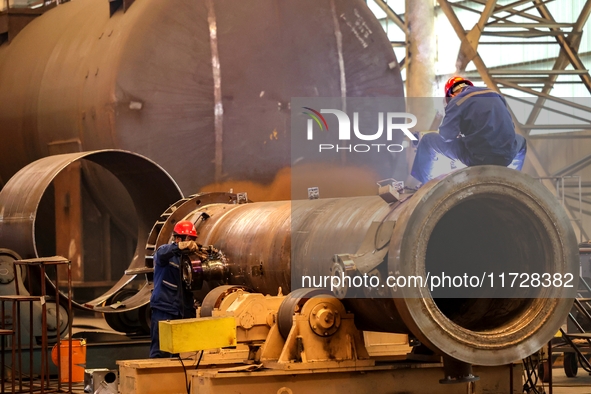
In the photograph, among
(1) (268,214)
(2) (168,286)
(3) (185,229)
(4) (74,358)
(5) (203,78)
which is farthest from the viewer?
(5) (203,78)

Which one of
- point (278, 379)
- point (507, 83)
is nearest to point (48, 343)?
point (278, 379)

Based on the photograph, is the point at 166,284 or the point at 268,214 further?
the point at 166,284

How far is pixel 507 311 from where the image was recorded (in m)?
4.78

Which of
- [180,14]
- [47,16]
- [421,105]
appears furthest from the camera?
[421,105]

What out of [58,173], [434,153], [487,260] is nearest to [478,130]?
[434,153]

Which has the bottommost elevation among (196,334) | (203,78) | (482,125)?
(196,334)

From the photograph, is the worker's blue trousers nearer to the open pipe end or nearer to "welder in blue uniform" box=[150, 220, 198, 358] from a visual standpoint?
the open pipe end

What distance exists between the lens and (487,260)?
4.98m

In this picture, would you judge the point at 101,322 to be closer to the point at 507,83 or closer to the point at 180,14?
the point at 180,14

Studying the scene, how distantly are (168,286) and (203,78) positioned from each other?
2372 millimetres

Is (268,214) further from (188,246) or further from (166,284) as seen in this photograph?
(166,284)

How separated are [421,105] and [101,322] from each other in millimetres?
5714

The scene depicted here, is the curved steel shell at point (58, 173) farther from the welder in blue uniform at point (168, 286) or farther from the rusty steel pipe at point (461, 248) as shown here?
the rusty steel pipe at point (461, 248)

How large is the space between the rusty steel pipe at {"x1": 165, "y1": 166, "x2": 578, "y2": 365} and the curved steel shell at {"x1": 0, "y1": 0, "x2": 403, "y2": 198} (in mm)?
3048
